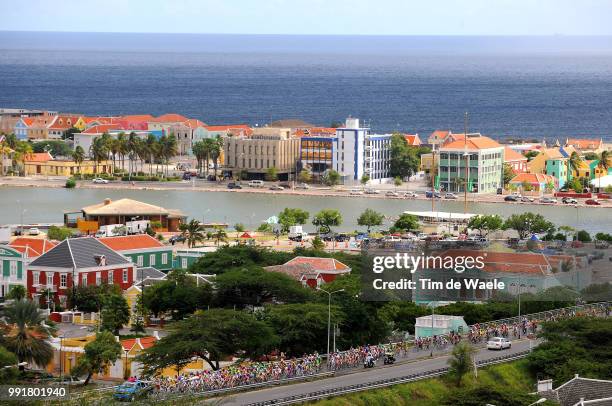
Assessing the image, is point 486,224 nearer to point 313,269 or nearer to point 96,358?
point 313,269

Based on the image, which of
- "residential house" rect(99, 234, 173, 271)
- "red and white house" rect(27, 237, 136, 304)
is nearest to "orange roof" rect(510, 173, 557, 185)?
"residential house" rect(99, 234, 173, 271)

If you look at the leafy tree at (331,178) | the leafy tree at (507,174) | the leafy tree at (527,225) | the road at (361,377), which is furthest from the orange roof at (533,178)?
the road at (361,377)

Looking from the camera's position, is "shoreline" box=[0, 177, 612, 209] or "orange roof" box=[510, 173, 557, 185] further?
"orange roof" box=[510, 173, 557, 185]

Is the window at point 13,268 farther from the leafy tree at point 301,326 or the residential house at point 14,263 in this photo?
the leafy tree at point 301,326

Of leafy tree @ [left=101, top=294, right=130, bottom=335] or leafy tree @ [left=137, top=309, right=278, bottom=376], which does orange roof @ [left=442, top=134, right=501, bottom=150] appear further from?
leafy tree @ [left=137, top=309, right=278, bottom=376]

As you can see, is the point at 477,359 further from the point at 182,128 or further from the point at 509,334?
the point at 182,128

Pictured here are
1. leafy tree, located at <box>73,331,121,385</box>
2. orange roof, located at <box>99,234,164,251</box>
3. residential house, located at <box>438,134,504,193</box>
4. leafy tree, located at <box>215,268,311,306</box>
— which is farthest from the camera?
residential house, located at <box>438,134,504,193</box>

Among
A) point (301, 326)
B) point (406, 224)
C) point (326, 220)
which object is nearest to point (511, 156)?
point (326, 220)
